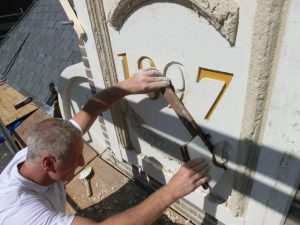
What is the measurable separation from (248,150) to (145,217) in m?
0.78

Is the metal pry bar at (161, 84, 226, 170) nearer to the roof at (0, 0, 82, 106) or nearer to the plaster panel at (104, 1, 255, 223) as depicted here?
the plaster panel at (104, 1, 255, 223)

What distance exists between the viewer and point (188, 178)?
1.70 meters

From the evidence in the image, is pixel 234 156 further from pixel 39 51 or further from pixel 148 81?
pixel 39 51

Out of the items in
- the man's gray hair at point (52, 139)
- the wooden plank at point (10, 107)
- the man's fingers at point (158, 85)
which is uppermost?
the man's fingers at point (158, 85)

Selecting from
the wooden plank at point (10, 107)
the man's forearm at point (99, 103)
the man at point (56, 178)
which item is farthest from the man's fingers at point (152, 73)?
the wooden plank at point (10, 107)

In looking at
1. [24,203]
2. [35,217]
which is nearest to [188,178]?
[35,217]

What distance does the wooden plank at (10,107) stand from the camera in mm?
5126

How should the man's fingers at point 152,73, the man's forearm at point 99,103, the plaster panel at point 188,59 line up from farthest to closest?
the man's forearm at point 99,103, the man's fingers at point 152,73, the plaster panel at point 188,59

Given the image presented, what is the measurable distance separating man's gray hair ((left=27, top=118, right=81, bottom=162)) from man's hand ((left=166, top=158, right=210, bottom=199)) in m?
0.73

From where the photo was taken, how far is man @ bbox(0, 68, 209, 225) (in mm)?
1654

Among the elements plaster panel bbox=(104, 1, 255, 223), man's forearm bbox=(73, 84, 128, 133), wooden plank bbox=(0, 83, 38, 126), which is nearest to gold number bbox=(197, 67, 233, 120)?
plaster panel bbox=(104, 1, 255, 223)

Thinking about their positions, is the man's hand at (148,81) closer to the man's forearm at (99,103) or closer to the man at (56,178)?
the man at (56,178)

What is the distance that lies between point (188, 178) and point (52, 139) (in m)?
0.93

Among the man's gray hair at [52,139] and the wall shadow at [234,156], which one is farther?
the man's gray hair at [52,139]
